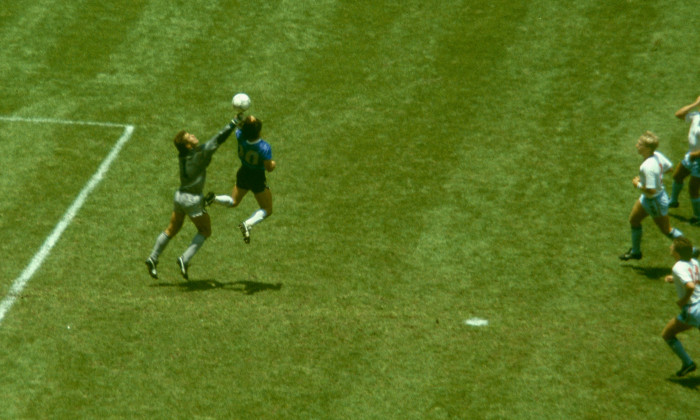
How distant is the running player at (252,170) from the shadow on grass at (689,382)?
6629 mm

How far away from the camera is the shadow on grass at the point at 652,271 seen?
1620 centimetres

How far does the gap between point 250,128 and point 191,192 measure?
1318 millimetres

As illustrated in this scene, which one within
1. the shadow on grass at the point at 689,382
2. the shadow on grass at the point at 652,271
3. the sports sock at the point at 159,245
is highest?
the shadow on grass at the point at 689,382

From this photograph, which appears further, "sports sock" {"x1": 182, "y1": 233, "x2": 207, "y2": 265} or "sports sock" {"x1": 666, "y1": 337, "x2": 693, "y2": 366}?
"sports sock" {"x1": 182, "y1": 233, "x2": 207, "y2": 265}

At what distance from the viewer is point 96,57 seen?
73.9 ft

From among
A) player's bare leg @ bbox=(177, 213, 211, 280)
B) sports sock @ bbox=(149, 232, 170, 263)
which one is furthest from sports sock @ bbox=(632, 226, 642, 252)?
sports sock @ bbox=(149, 232, 170, 263)

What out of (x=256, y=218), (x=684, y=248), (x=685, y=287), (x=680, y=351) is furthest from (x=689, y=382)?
(x=256, y=218)

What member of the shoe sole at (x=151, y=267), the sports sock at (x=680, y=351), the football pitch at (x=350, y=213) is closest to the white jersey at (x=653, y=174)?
the football pitch at (x=350, y=213)

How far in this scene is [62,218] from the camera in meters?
17.7

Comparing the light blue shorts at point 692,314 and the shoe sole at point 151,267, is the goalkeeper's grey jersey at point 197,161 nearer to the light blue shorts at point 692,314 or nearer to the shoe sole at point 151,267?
the shoe sole at point 151,267

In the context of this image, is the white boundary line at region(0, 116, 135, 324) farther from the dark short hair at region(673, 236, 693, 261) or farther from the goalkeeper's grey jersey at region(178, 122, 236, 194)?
the dark short hair at region(673, 236, 693, 261)

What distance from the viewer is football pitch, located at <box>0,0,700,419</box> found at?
44.5 feet

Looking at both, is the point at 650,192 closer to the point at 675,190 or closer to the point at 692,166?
the point at 692,166

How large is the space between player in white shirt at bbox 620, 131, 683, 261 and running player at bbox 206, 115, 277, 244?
5.67 m
